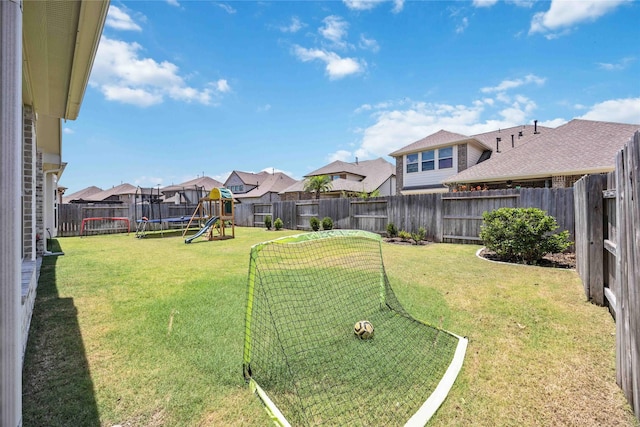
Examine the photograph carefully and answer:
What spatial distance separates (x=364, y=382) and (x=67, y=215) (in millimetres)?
19076

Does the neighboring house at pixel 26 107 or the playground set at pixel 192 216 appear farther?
the playground set at pixel 192 216

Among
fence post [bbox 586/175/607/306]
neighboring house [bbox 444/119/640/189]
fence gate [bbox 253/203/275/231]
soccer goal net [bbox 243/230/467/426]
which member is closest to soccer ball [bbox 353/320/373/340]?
soccer goal net [bbox 243/230/467/426]

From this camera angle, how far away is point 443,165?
18000 millimetres

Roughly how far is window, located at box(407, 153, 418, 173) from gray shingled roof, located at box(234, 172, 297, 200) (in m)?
19.0

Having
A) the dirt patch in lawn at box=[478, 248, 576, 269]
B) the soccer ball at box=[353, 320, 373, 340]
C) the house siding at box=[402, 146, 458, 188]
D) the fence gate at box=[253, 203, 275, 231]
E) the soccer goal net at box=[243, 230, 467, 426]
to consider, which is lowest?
the soccer goal net at box=[243, 230, 467, 426]

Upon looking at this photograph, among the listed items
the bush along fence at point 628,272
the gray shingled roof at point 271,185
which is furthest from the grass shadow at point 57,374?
the gray shingled roof at point 271,185

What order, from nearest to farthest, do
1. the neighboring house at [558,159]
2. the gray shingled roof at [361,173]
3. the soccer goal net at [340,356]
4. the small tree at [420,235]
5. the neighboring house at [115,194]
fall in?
the soccer goal net at [340,356] → the small tree at [420,235] → the neighboring house at [558,159] → the gray shingled roof at [361,173] → the neighboring house at [115,194]

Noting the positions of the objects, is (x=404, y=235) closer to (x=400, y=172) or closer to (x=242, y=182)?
(x=400, y=172)

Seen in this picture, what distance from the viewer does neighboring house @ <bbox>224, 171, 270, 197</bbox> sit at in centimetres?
3853

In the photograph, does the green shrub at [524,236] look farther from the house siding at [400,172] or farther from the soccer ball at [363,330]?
the house siding at [400,172]

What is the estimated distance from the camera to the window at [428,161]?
60.7 feet

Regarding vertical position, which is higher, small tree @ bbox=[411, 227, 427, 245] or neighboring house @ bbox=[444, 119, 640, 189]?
neighboring house @ bbox=[444, 119, 640, 189]

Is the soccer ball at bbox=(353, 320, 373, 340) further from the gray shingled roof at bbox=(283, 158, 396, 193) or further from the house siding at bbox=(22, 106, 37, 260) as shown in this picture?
the gray shingled roof at bbox=(283, 158, 396, 193)

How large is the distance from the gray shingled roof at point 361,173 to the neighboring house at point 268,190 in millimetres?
3777
